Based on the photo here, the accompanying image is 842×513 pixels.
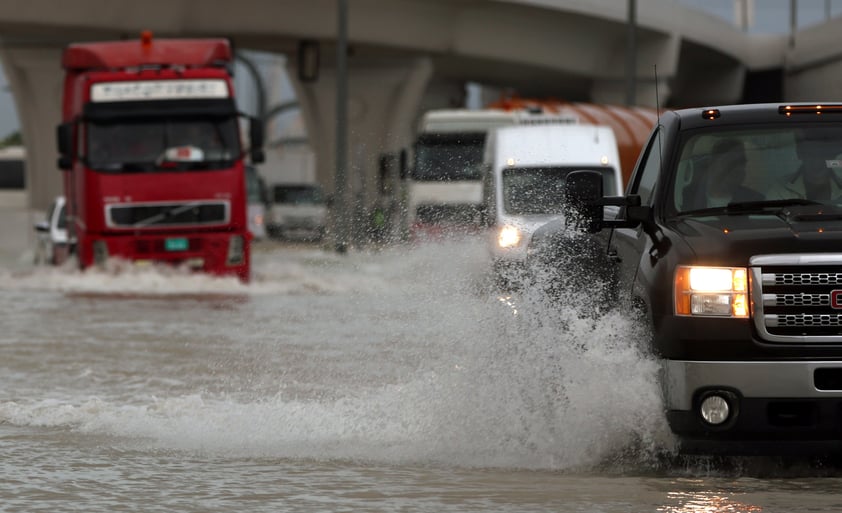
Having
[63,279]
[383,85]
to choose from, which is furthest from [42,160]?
[63,279]

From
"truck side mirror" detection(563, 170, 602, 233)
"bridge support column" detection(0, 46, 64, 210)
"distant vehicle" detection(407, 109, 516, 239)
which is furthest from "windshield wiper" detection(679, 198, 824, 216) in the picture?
"bridge support column" detection(0, 46, 64, 210)

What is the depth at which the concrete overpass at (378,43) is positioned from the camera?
46.2 metres

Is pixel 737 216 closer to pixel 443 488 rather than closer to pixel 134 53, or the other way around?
pixel 443 488

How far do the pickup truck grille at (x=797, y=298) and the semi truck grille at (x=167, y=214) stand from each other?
17.1m

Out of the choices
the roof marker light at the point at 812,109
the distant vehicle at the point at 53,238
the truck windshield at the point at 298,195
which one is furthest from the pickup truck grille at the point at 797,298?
the truck windshield at the point at 298,195

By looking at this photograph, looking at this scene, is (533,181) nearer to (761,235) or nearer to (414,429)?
(414,429)

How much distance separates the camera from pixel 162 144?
947 inches

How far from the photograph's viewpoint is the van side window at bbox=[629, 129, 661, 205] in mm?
8992

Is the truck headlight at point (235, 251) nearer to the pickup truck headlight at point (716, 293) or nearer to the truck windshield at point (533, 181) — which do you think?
the truck windshield at point (533, 181)

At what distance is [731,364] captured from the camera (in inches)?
301

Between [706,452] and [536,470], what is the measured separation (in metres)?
1.01

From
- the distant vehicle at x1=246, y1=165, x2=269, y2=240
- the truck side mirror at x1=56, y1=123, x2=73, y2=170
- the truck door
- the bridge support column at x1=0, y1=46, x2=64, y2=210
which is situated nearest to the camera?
the truck door

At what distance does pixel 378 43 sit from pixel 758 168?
41935 millimetres

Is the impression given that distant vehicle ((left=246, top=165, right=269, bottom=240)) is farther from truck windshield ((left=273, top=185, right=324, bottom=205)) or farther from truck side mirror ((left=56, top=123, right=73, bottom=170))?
truck side mirror ((left=56, top=123, right=73, bottom=170))
